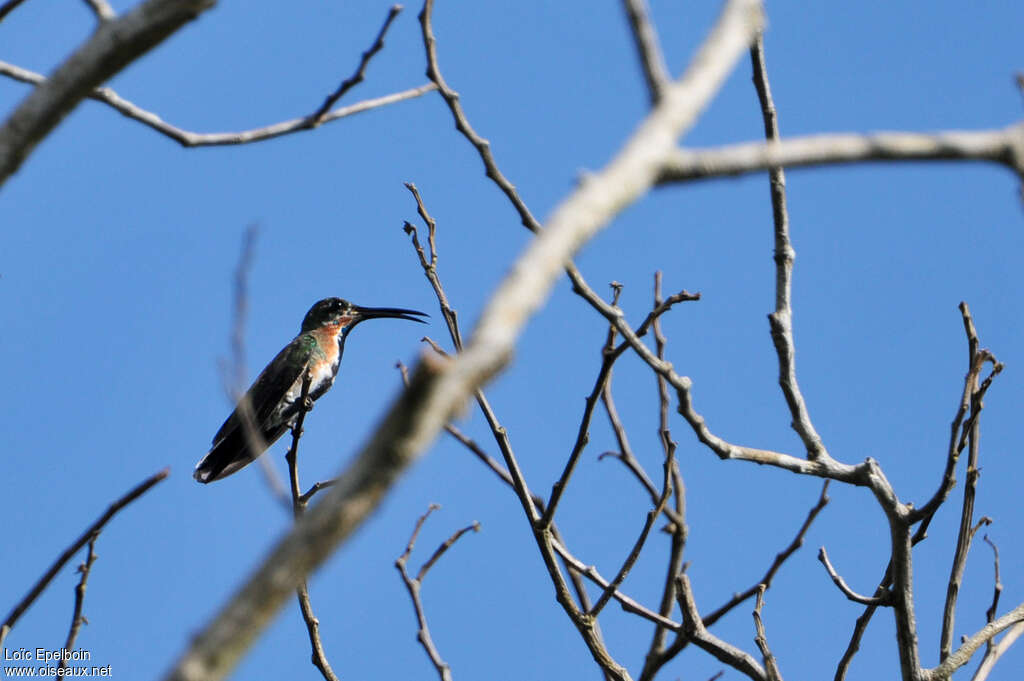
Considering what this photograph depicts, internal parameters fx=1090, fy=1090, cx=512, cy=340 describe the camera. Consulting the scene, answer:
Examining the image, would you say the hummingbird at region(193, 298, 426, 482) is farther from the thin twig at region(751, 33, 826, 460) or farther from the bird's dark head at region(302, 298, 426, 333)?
the thin twig at region(751, 33, 826, 460)

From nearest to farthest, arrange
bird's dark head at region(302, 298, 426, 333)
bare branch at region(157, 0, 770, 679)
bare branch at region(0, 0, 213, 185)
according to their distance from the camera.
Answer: bare branch at region(157, 0, 770, 679)
bare branch at region(0, 0, 213, 185)
bird's dark head at region(302, 298, 426, 333)

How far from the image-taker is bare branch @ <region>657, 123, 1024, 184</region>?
5.59 feet

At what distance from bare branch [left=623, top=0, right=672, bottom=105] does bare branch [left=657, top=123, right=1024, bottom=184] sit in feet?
0.55

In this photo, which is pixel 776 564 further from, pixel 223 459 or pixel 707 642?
pixel 223 459

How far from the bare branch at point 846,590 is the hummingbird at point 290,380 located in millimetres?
4856

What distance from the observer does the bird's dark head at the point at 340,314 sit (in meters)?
11.3

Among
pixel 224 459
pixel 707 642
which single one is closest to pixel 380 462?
pixel 707 642

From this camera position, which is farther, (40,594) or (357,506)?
(40,594)

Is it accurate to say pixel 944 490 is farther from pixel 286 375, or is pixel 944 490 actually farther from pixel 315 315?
pixel 315 315

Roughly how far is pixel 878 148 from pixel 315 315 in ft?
32.9

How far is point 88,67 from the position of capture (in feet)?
7.59

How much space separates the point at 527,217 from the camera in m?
3.72

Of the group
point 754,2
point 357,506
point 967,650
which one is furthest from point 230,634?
point 967,650

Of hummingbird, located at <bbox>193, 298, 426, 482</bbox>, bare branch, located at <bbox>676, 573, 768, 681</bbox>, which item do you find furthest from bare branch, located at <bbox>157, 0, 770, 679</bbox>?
hummingbird, located at <bbox>193, 298, 426, 482</bbox>
